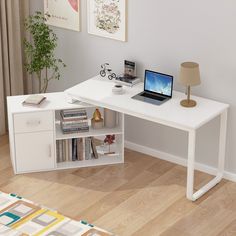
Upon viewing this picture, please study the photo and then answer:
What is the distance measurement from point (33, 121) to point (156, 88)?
3.18 feet

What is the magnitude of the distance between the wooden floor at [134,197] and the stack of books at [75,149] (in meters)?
0.14

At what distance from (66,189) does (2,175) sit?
1.84 ft

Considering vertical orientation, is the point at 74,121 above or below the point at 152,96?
below

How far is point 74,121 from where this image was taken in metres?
5.36

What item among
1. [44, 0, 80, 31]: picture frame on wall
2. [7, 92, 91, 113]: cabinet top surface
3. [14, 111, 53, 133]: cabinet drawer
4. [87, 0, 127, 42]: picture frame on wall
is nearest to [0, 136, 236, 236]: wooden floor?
[14, 111, 53, 133]: cabinet drawer

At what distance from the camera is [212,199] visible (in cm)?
495

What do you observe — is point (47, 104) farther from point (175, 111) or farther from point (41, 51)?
point (175, 111)

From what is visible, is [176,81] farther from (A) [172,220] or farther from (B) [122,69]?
(A) [172,220]

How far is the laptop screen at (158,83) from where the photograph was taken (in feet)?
16.6

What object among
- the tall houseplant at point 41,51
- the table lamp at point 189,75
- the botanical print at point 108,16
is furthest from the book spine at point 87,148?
the table lamp at point 189,75

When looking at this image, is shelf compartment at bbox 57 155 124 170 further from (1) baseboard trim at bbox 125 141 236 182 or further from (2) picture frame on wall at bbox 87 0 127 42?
Result: (2) picture frame on wall at bbox 87 0 127 42

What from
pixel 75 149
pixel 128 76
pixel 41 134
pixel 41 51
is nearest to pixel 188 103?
pixel 128 76

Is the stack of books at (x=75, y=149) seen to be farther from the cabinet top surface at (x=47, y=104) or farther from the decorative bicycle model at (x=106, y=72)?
the decorative bicycle model at (x=106, y=72)

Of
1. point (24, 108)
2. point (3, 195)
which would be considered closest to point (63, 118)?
point (24, 108)
